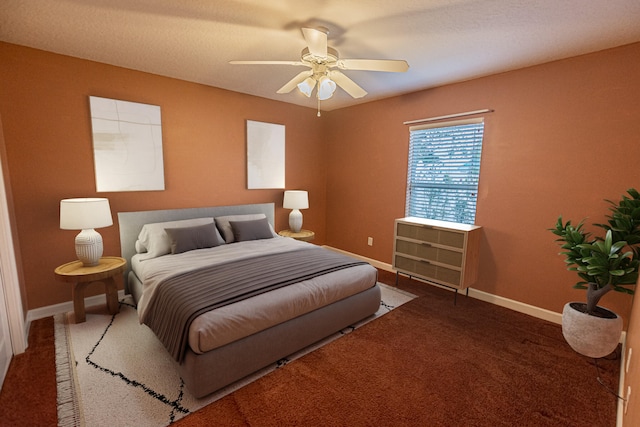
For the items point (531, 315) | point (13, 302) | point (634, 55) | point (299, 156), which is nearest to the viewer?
point (13, 302)

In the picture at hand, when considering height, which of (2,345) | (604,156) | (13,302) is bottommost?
(2,345)

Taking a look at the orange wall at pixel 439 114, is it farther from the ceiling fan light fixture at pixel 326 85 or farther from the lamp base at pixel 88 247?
the ceiling fan light fixture at pixel 326 85

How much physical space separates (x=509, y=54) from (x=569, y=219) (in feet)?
5.23

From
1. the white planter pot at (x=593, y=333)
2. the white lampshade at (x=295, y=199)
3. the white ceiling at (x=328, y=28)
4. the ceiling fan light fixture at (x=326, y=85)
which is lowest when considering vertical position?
the white planter pot at (x=593, y=333)

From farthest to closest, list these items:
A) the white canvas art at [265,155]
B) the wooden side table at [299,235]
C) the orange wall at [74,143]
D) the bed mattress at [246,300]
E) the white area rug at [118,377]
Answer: the wooden side table at [299,235] < the white canvas art at [265,155] < the orange wall at [74,143] < the bed mattress at [246,300] < the white area rug at [118,377]

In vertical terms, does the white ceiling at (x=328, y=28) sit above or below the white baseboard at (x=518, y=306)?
above

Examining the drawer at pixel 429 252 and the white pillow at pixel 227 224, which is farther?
the white pillow at pixel 227 224

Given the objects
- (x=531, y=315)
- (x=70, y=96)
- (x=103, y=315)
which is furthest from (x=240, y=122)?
(x=531, y=315)

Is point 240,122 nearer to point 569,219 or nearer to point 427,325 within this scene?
point 427,325

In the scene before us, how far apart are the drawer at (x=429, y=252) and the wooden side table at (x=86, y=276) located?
119 inches

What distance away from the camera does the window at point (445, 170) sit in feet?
10.8

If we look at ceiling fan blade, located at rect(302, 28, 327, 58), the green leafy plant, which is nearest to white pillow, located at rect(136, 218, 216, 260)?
ceiling fan blade, located at rect(302, 28, 327, 58)

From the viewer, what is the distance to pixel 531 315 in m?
2.92

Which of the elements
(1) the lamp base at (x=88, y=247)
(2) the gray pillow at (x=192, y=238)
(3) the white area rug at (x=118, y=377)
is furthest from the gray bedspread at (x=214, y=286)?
(1) the lamp base at (x=88, y=247)
